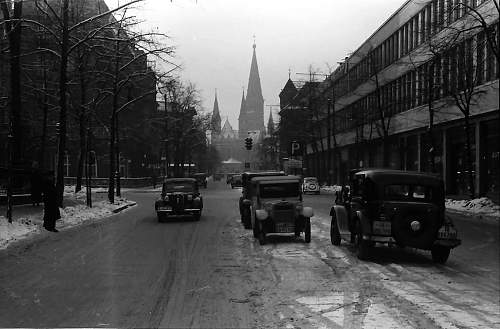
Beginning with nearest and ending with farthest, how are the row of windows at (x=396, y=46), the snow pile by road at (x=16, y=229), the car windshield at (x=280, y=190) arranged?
the snow pile by road at (x=16, y=229)
the car windshield at (x=280, y=190)
the row of windows at (x=396, y=46)

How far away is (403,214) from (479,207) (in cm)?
1764

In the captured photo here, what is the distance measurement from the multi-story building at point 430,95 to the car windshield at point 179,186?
493 inches

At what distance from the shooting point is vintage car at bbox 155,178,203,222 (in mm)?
22719

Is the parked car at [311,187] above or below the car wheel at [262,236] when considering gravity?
above

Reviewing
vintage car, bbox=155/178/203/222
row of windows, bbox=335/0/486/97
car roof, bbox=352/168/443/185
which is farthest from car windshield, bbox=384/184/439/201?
row of windows, bbox=335/0/486/97

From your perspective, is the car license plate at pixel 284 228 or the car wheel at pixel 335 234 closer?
the car wheel at pixel 335 234

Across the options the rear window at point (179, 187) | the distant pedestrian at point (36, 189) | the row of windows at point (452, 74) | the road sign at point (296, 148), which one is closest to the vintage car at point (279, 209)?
the rear window at point (179, 187)

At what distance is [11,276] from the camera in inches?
401

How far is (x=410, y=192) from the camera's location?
1262 centimetres

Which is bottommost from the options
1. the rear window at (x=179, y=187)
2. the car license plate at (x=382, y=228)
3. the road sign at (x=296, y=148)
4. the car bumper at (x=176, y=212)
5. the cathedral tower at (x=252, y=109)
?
the car bumper at (x=176, y=212)

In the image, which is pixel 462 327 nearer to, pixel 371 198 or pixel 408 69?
pixel 371 198

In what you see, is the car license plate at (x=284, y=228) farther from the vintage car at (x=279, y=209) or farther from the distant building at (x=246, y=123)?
the distant building at (x=246, y=123)

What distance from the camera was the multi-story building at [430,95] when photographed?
30.4m

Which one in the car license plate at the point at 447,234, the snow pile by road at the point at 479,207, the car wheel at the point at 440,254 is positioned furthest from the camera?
the snow pile by road at the point at 479,207
